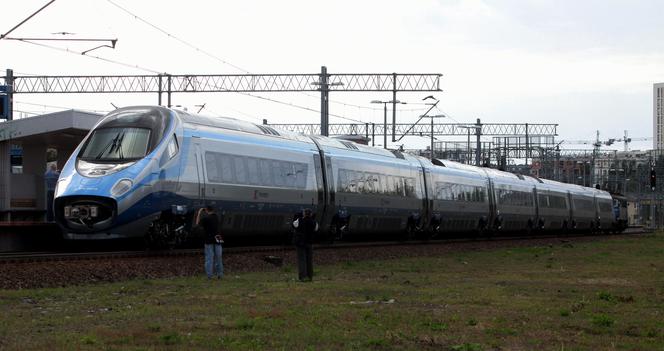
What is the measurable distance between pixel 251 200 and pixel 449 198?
20.0m

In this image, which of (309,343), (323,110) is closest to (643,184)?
(323,110)

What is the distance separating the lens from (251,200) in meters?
30.0

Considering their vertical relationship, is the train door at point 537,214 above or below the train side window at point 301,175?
below

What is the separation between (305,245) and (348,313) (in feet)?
23.4

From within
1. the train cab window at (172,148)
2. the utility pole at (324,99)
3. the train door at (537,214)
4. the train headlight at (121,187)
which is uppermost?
the utility pole at (324,99)

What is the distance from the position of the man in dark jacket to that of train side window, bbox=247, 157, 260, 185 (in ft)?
21.4

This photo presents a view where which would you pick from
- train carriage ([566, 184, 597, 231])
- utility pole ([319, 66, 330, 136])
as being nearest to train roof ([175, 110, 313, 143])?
utility pole ([319, 66, 330, 136])

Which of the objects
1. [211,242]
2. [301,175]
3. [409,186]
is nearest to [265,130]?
[301,175]

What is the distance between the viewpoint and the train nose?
24625 mm

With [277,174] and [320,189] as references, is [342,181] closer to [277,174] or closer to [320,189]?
[320,189]

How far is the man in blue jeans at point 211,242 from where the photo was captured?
23078 mm

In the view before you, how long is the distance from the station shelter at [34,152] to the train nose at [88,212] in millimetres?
5604

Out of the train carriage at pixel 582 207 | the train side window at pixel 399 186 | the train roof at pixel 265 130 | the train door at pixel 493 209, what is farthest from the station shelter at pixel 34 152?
the train carriage at pixel 582 207

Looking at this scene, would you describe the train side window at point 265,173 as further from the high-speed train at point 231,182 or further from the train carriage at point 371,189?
the train carriage at point 371,189
